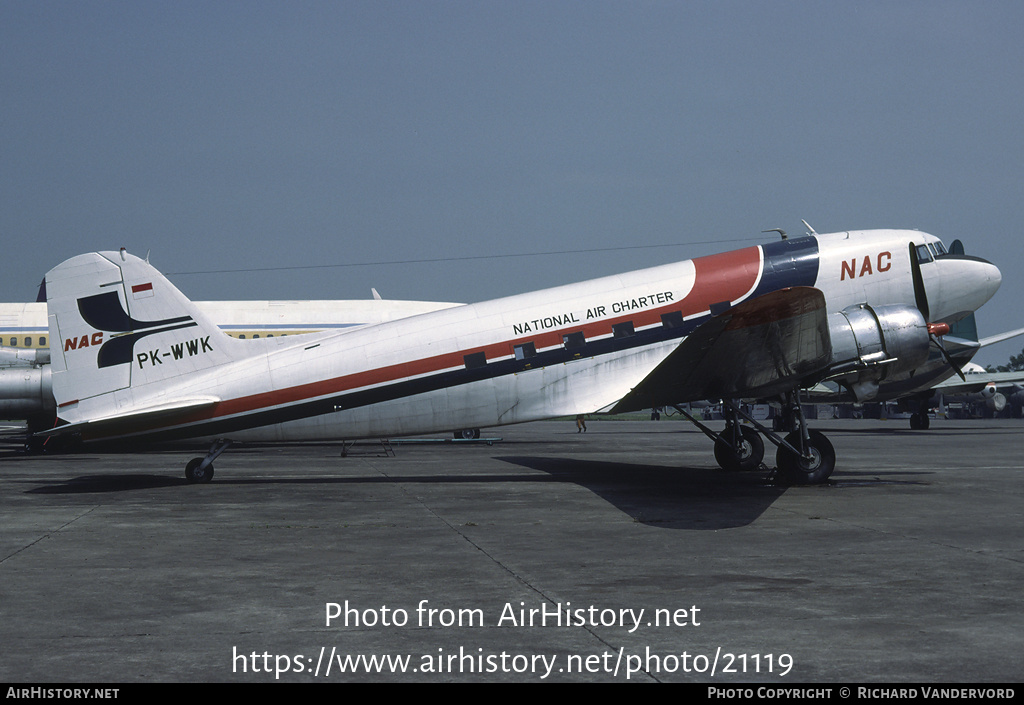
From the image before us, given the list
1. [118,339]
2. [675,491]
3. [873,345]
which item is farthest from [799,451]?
[118,339]

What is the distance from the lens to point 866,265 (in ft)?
64.6

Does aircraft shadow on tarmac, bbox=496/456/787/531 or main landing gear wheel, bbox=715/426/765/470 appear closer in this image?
aircraft shadow on tarmac, bbox=496/456/787/531

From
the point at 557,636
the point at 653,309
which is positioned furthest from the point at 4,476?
the point at 557,636

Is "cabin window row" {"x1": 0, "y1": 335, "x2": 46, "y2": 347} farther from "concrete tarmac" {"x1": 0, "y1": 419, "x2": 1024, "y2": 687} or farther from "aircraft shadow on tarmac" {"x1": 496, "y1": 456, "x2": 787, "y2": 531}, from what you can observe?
"aircraft shadow on tarmac" {"x1": 496, "y1": 456, "x2": 787, "y2": 531}

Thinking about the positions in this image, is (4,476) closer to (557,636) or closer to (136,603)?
Answer: (136,603)

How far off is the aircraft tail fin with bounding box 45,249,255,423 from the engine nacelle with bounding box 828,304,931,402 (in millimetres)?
11934

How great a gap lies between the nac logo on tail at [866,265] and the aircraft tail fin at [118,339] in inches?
507

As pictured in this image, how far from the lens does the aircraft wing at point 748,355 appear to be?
1514 centimetres

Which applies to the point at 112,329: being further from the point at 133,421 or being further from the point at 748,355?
the point at 748,355

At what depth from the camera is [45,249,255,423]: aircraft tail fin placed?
1802 centimetres

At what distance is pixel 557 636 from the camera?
6902 millimetres

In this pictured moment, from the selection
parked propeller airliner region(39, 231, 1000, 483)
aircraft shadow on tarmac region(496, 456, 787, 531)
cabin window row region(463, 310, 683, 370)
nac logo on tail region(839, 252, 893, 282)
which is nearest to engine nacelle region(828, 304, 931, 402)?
parked propeller airliner region(39, 231, 1000, 483)

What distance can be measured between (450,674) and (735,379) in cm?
1281

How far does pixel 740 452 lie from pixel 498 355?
267 inches
